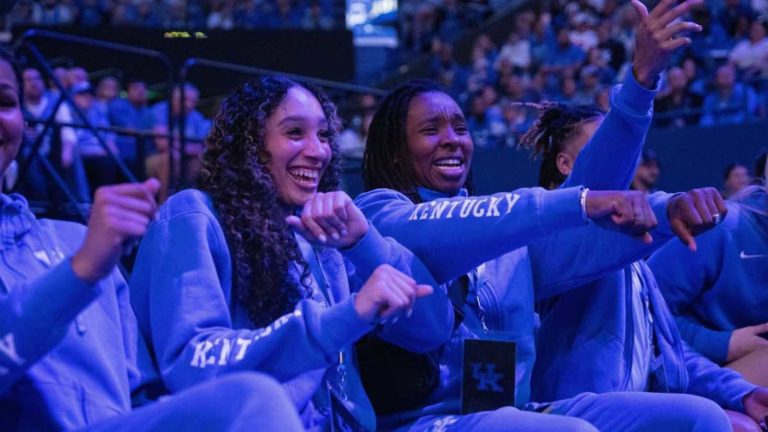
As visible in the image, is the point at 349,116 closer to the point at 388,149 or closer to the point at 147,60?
the point at 147,60

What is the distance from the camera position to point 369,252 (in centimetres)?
235

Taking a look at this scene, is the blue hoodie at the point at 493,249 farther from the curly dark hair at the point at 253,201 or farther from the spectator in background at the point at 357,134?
the spectator in background at the point at 357,134

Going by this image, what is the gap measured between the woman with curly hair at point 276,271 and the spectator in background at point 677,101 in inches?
289

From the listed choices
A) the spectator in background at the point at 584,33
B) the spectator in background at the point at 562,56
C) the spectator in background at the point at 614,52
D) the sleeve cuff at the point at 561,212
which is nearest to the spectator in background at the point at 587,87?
the spectator in background at the point at 614,52

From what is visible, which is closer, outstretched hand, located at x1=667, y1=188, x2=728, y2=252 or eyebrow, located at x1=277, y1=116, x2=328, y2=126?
outstretched hand, located at x1=667, y1=188, x2=728, y2=252

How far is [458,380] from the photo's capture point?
8.72 feet

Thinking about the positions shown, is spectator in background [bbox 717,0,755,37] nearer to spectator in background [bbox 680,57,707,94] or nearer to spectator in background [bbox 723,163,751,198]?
spectator in background [bbox 680,57,707,94]

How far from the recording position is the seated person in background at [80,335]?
171cm

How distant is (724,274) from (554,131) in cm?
68

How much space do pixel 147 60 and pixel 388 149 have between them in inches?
249

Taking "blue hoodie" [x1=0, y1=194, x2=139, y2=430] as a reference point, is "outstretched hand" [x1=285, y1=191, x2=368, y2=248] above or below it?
above

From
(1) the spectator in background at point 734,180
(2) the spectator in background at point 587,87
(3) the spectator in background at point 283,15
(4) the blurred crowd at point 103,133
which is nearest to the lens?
(4) the blurred crowd at point 103,133

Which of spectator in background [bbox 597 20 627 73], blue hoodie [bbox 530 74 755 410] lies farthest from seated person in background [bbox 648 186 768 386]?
spectator in background [bbox 597 20 627 73]

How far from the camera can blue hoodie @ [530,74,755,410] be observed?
2855mm
